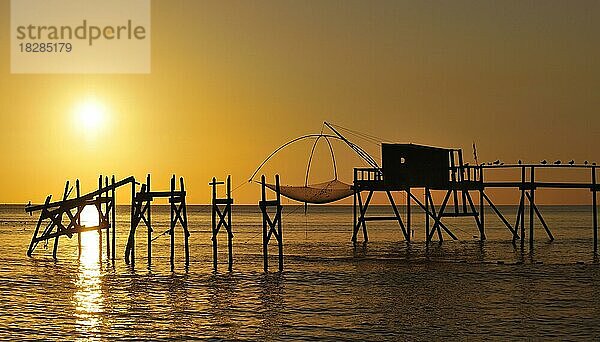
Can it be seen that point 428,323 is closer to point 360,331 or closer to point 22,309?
point 360,331

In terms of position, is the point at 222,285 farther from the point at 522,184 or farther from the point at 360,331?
the point at 522,184

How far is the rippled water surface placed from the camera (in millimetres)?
22328

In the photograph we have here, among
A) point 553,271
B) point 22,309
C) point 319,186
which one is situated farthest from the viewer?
point 319,186

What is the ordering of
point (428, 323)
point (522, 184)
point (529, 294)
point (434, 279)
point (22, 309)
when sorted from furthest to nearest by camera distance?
point (522, 184), point (434, 279), point (529, 294), point (22, 309), point (428, 323)

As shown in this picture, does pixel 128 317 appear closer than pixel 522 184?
Yes

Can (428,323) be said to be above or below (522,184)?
below

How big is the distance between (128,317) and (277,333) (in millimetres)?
4440

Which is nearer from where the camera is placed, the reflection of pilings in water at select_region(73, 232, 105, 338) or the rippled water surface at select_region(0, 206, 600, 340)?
the rippled water surface at select_region(0, 206, 600, 340)

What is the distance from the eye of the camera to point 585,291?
29.8m

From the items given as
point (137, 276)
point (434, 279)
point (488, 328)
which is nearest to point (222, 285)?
point (137, 276)

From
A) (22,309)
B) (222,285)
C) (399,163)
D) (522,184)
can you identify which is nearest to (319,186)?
(399,163)

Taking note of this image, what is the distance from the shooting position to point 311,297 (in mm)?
28453

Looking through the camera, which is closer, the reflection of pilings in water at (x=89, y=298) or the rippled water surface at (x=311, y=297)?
the rippled water surface at (x=311, y=297)

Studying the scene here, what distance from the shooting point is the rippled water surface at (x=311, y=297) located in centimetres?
2233
